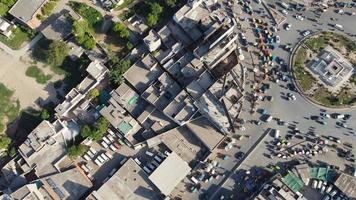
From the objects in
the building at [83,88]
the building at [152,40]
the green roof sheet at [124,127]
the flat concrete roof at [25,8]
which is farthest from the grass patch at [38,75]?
the building at [152,40]

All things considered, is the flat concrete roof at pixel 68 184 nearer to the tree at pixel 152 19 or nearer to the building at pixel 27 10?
the building at pixel 27 10

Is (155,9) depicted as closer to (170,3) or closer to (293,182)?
(170,3)

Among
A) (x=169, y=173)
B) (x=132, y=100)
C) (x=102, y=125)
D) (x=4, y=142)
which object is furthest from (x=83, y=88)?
(x=169, y=173)

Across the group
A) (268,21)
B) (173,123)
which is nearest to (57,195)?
(173,123)

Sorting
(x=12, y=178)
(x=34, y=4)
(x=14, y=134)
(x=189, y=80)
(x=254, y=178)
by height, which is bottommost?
(x=254, y=178)

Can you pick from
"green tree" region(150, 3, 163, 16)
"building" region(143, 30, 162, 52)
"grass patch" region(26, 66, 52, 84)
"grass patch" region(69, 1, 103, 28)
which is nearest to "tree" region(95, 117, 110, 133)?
"grass patch" region(26, 66, 52, 84)

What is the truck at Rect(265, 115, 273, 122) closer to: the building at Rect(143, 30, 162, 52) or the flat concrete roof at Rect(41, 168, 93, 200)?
the building at Rect(143, 30, 162, 52)

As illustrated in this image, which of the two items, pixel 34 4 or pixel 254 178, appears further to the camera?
pixel 34 4

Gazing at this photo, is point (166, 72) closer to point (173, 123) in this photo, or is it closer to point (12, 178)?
point (173, 123)
